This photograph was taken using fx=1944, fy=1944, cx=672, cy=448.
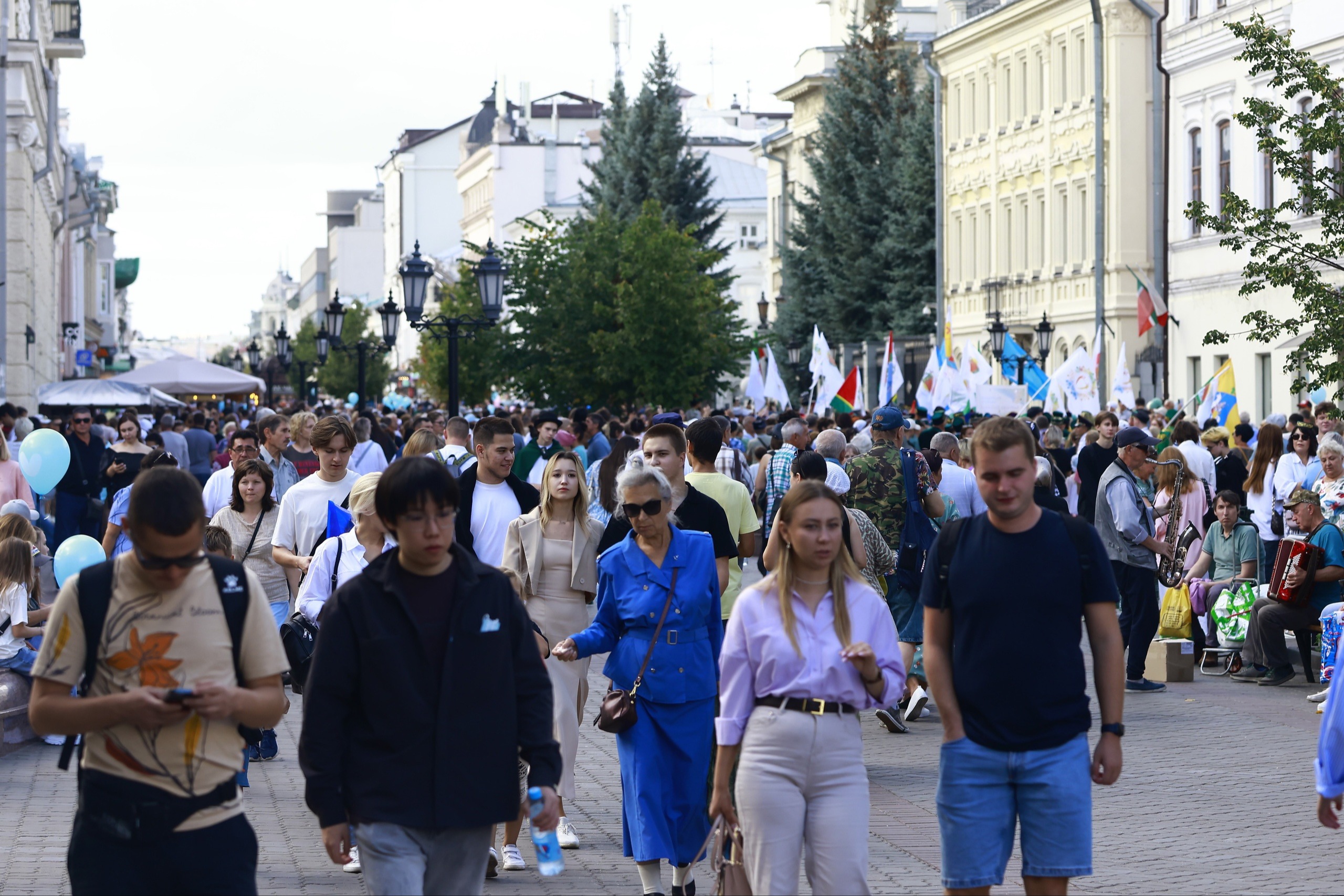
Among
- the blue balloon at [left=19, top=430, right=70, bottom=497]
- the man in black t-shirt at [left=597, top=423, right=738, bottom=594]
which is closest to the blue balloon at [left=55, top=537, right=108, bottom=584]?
the man in black t-shirt at [left=597, top=423, right=738, bottom=594]

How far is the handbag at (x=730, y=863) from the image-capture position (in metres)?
5.92

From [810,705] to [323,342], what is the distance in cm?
3277

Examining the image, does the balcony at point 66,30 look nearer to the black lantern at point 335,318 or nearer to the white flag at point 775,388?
the black lantern at point 335,318

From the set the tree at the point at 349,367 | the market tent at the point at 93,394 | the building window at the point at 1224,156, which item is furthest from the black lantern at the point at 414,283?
the tree at the point at 349,367

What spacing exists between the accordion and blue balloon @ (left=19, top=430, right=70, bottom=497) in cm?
1003

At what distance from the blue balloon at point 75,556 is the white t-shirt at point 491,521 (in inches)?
125

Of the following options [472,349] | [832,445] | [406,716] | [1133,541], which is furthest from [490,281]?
[406,716]

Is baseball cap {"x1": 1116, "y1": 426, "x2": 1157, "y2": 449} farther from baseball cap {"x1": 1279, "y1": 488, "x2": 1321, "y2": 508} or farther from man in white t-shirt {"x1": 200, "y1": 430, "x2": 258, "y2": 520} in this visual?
man in white t-shirt {"x1": 200, "y1": 430, "x2": 258, "y2": 520}

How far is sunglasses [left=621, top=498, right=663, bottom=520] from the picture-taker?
7.32 m

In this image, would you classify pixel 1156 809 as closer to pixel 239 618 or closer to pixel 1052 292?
pixel 239 618

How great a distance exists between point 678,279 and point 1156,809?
98.1 feet

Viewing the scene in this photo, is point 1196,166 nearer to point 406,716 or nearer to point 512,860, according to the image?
point 512,860

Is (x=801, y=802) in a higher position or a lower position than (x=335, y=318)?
lower

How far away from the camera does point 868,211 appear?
195 feet
